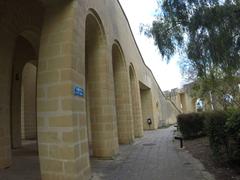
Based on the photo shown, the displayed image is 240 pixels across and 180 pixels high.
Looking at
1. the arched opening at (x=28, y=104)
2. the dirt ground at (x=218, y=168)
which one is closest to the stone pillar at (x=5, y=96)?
the dirt ground at (x=218, y=168)

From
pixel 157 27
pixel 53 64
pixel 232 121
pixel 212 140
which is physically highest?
pixel 157 27

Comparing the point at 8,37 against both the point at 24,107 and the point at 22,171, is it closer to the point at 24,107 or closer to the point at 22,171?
the point at 22,171

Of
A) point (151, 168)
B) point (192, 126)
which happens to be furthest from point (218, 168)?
point (192, 126)

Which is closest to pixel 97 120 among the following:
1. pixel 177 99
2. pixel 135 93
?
pixel 135 93

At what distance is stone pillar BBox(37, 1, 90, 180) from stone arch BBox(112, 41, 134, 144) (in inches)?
273

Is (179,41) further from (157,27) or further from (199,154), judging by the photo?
(199,154)

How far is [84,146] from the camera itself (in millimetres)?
5902

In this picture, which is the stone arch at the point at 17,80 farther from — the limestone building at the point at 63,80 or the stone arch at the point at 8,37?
the stone arch at the point at 8,37

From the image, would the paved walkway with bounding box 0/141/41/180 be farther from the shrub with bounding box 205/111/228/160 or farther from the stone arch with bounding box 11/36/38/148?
the stone arch with bounding box 11/36/38/148

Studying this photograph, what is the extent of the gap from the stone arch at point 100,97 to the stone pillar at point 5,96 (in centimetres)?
251

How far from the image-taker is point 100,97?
8.85 m

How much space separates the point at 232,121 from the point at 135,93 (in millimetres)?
11994

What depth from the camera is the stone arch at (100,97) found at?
8.79m

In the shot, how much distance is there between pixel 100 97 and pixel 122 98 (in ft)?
14.6
